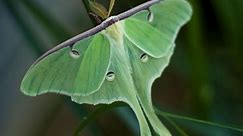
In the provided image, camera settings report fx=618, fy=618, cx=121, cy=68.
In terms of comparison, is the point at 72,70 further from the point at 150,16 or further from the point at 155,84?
the point at 155,84

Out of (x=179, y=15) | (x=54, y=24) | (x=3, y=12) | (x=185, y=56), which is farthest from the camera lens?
(x=3, y=12)

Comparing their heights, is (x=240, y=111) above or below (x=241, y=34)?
below

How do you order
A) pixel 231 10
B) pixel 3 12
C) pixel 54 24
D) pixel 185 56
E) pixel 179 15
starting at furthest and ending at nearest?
1. pixel 3 12
2. pixel 185 56
3. pixel 231 10
4. pixel 54 24
5. pixel 179 15

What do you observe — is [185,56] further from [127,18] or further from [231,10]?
[127,18]

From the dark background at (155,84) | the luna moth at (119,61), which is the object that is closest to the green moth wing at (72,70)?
the luna moth at (119,61)

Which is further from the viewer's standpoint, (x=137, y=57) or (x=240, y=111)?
(x=240, y=111)

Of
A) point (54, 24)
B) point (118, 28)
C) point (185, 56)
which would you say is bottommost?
point (185, 56)

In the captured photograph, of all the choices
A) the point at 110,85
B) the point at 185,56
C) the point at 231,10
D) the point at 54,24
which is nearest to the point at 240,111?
the point at 185,56

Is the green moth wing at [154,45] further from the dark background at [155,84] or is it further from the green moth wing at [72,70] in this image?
the dark background at [155,84]
